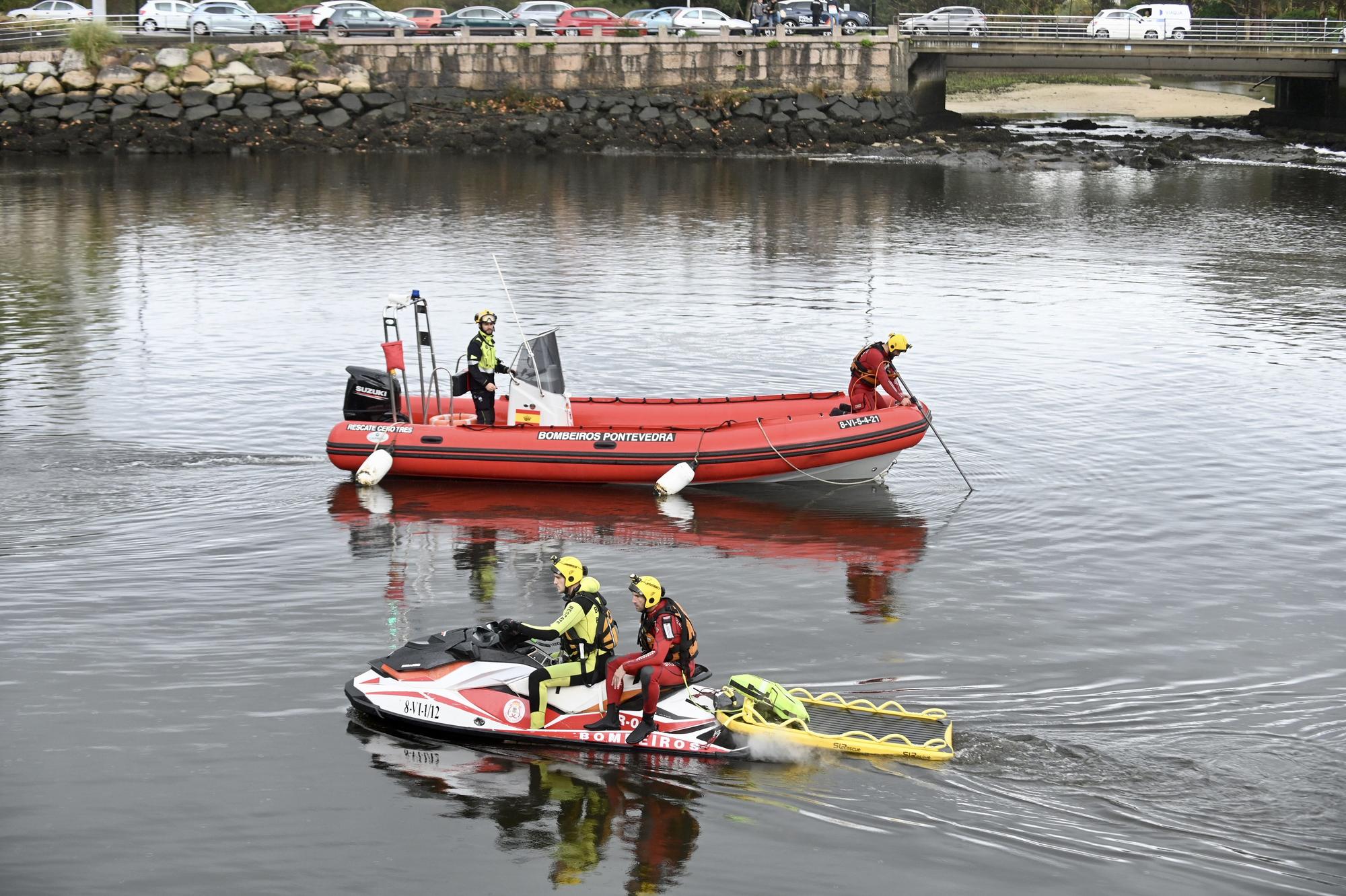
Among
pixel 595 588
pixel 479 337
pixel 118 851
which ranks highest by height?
pixel 479 337

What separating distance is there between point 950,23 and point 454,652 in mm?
55344

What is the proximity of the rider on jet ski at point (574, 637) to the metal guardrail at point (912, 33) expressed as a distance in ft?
163

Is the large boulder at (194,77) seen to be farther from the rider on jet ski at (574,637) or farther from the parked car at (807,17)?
the rider on jet ski at (574,637)

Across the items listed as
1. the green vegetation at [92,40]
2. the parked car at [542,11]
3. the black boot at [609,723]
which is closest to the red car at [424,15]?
the parked car at [542,11]

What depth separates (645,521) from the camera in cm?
1811

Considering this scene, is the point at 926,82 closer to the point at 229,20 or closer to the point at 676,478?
the point at 229,20

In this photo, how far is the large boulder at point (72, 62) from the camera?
56.0 metres

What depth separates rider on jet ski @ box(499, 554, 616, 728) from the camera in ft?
38.1

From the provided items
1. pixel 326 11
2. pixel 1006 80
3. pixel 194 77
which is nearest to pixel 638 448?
pixel 194 77

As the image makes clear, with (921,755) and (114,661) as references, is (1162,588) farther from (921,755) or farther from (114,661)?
(114,661)

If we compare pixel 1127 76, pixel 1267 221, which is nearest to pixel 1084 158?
pixel 1267 221

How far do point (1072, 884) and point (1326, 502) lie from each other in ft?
35.1

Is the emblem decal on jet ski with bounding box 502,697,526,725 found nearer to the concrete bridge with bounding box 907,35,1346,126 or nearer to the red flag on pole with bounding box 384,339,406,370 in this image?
the red flag on pole with bounding box 384,339,406,370

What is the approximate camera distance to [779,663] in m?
13.6
